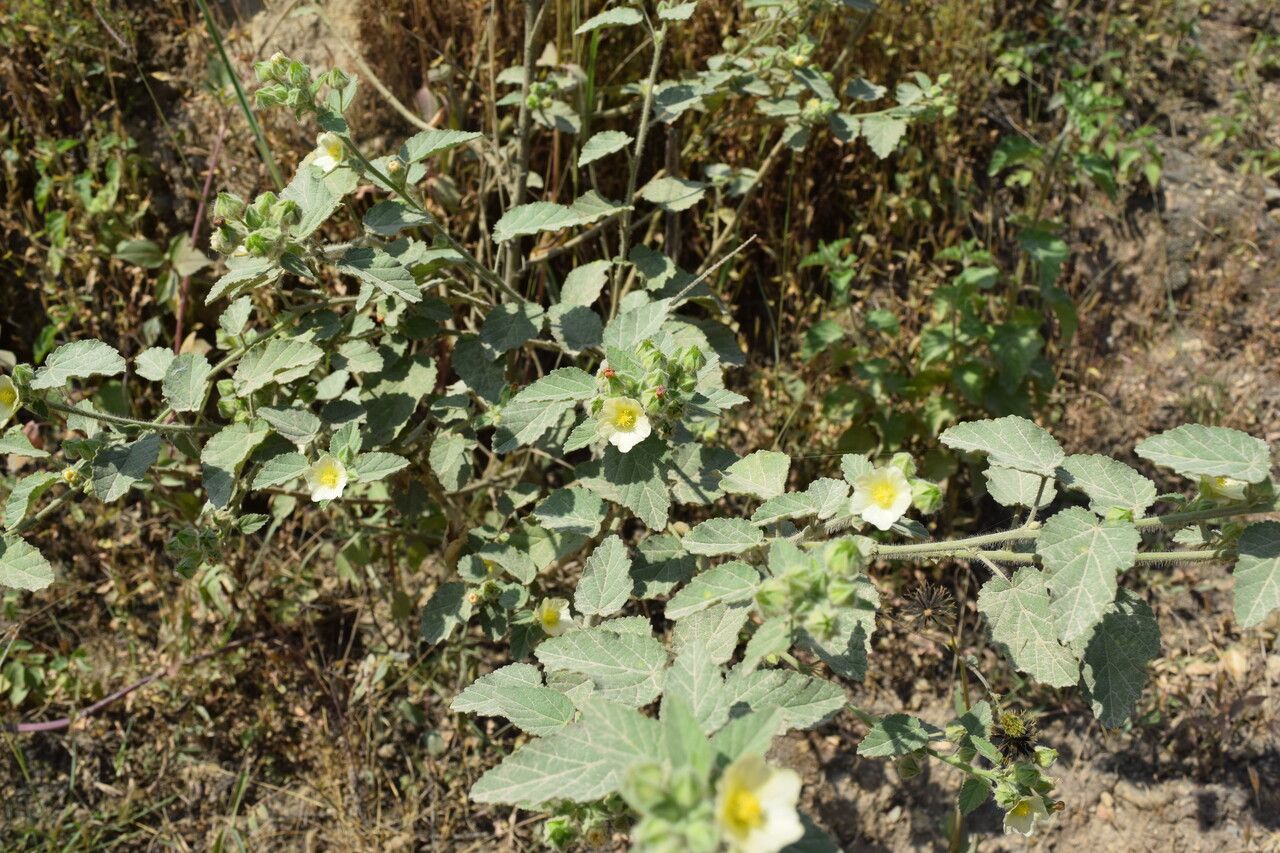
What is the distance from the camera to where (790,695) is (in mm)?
1726

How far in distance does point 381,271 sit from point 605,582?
813mm

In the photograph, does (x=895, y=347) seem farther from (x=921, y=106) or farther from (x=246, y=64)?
(x=246, y=64)

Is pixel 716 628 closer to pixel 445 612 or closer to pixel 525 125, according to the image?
pixel 445 612

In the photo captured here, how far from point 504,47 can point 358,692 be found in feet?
7.22

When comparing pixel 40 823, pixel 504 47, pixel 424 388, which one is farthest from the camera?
pixel 504 47

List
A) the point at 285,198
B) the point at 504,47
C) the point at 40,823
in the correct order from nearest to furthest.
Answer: the point at 285,198 → the point at 40,823 → the point at 504,47

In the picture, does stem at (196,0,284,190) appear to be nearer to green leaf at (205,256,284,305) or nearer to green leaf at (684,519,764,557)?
green leaf at (205,256,284,305)

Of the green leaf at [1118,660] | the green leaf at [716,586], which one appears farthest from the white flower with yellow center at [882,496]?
the green leaf at [1118,660]

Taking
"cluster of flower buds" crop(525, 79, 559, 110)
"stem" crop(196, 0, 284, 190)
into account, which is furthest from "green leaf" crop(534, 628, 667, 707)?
"stem" crop(196, 0, 284, 190)

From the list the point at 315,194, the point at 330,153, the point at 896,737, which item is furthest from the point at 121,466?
the point at 896,737

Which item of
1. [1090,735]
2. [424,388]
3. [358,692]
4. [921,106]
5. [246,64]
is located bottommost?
[1090,735]

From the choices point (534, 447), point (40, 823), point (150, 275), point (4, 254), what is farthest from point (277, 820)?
point (4, 254)

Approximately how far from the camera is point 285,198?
213 cm

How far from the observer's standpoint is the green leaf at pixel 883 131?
273 centimetres
